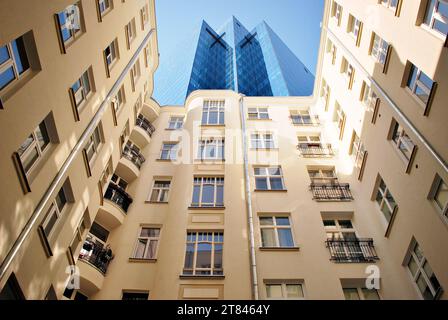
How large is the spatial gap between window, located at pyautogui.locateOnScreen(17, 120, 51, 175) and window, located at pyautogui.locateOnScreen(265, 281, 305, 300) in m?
8.82

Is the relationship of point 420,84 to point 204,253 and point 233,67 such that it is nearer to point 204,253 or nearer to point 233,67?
point 204,253

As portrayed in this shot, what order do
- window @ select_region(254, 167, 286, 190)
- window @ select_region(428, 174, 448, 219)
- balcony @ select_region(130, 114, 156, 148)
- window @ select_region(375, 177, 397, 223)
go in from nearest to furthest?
1. window @ select_region(428, 174, 448, 219)
2. window @ select_region(375, 177, 397, 223)
3. window @ select_region(254, 167, 286, 190)
4. balcony @ select_region(130, 114, 156, 148)

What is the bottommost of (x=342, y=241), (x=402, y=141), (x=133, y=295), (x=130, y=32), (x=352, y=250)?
(x=133, y=295)

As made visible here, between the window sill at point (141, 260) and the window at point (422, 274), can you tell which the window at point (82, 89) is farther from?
the window at point (422, 274)

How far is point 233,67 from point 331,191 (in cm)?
6453

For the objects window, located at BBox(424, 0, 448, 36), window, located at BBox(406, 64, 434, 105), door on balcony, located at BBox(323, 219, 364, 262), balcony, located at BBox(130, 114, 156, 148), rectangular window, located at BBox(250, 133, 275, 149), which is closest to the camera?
window, located at BBox(424, 0, 448, 36)

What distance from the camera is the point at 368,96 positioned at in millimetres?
15070

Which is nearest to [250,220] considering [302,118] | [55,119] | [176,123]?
[55,119]

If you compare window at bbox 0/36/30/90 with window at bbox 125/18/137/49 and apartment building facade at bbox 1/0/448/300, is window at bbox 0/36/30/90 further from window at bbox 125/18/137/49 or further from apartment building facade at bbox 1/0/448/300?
window at bbox 125/18/137/49

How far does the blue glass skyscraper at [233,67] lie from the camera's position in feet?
210

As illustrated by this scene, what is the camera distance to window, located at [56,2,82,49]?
956 centimetres

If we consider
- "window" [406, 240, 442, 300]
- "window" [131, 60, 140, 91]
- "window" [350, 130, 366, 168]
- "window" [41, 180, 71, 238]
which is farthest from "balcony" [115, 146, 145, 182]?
"window" [406, 240, 442, 300]

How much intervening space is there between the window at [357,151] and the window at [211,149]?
267 inches

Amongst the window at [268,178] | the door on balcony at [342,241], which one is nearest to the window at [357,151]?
the door on balcony at [342,241]
